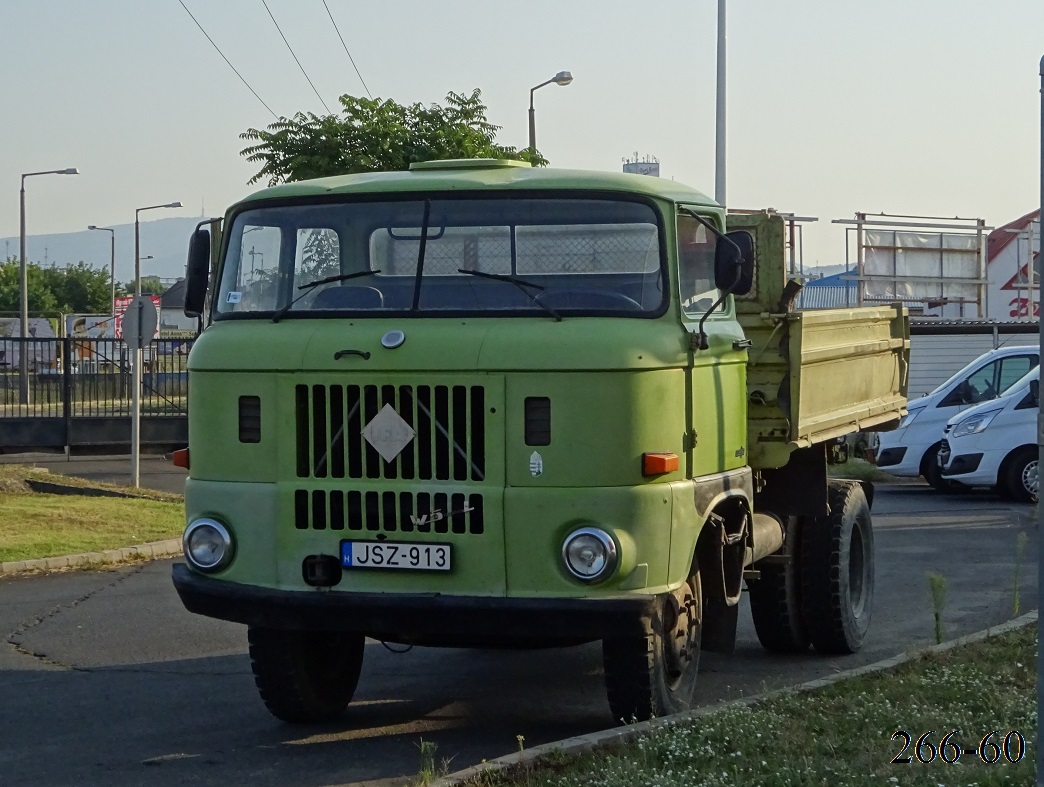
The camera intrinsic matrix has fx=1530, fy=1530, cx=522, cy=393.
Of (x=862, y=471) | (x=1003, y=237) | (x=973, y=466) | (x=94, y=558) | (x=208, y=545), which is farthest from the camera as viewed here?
(x=1003, y=237)

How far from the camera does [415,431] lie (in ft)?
20.6

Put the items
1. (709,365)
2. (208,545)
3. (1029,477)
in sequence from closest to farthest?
(208,545), (709,365), (1029,477)

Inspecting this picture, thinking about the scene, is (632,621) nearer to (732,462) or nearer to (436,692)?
(732,462)

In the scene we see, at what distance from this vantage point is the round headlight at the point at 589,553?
6129 millimetres

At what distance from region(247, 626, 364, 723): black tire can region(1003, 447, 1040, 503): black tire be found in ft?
44.0

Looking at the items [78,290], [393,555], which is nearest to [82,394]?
[393,555]

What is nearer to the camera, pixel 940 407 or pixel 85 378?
pixel 940 407

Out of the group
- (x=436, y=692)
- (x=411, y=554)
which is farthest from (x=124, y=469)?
(x=411, y=554)

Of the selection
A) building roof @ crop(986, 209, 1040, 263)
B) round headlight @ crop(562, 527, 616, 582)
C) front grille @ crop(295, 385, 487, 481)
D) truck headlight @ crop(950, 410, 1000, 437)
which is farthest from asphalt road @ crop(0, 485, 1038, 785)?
building roof @ crop(986, 209, 1040, 263)

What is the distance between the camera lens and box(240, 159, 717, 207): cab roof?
6.75m

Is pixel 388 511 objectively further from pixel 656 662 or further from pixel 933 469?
pixel 933 469

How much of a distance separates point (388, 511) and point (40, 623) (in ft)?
15.7

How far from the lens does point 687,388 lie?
662cm

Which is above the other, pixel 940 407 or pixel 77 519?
pixel 940 407
